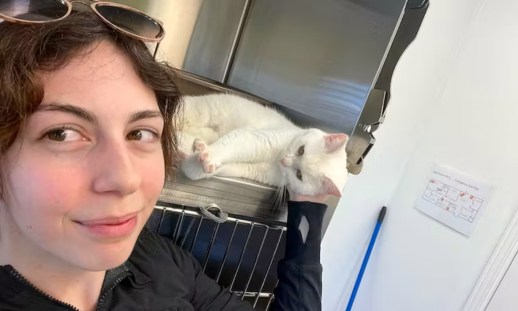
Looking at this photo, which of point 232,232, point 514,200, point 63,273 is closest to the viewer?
point 63,273

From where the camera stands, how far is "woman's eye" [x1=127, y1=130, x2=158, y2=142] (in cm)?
55

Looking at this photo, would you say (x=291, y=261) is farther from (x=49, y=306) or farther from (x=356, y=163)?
(x=49, y=306)

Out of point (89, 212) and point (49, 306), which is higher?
point (89, 212)

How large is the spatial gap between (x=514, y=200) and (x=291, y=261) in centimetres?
90

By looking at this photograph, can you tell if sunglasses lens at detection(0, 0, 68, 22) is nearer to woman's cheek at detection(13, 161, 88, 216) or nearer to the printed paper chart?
woman's cheek at detection(13, 161, 88, 216)

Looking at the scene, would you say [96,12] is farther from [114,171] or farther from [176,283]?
[176,283]

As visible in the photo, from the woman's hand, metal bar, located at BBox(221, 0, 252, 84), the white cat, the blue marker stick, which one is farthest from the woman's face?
the blue marker stick

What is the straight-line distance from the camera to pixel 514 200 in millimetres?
1270

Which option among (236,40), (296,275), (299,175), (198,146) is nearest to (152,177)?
(198,146)

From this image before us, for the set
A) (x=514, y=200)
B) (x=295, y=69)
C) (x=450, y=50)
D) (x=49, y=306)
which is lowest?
(x=49, y=306)

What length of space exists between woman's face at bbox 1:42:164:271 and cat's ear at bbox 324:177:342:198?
1.86 feet

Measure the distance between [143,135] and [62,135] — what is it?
125mm

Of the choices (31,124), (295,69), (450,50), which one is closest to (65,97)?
(31,124)

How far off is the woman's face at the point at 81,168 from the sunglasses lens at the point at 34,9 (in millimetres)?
65
